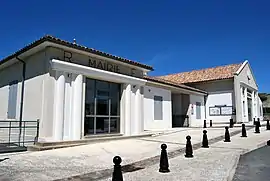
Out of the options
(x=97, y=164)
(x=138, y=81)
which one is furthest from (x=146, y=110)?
(x=97, y=164)

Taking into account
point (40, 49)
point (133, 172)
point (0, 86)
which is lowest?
point (133, 172)

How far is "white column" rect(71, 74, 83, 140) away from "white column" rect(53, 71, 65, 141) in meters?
0.56

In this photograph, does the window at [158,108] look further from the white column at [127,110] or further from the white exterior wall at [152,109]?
the white column at [127,110]

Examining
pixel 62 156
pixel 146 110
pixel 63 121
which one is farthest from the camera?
pixel 146 110

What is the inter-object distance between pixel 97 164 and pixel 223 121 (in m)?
21.1

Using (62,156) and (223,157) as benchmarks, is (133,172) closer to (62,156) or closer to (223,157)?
(62,156)

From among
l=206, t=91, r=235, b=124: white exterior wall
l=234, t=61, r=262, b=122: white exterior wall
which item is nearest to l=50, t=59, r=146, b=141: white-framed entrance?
l=206, t=91, r=235, b=124: white exterior wall

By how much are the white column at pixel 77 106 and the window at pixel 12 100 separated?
12.1ft

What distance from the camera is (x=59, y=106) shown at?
10141 mm

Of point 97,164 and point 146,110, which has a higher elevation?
point 146,110

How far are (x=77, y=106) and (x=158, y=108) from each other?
27.8 ft

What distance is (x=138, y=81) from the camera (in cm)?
1415

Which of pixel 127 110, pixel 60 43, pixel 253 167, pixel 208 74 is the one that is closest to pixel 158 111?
pixel 127 110

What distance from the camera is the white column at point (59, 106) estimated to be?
9.98 meters
